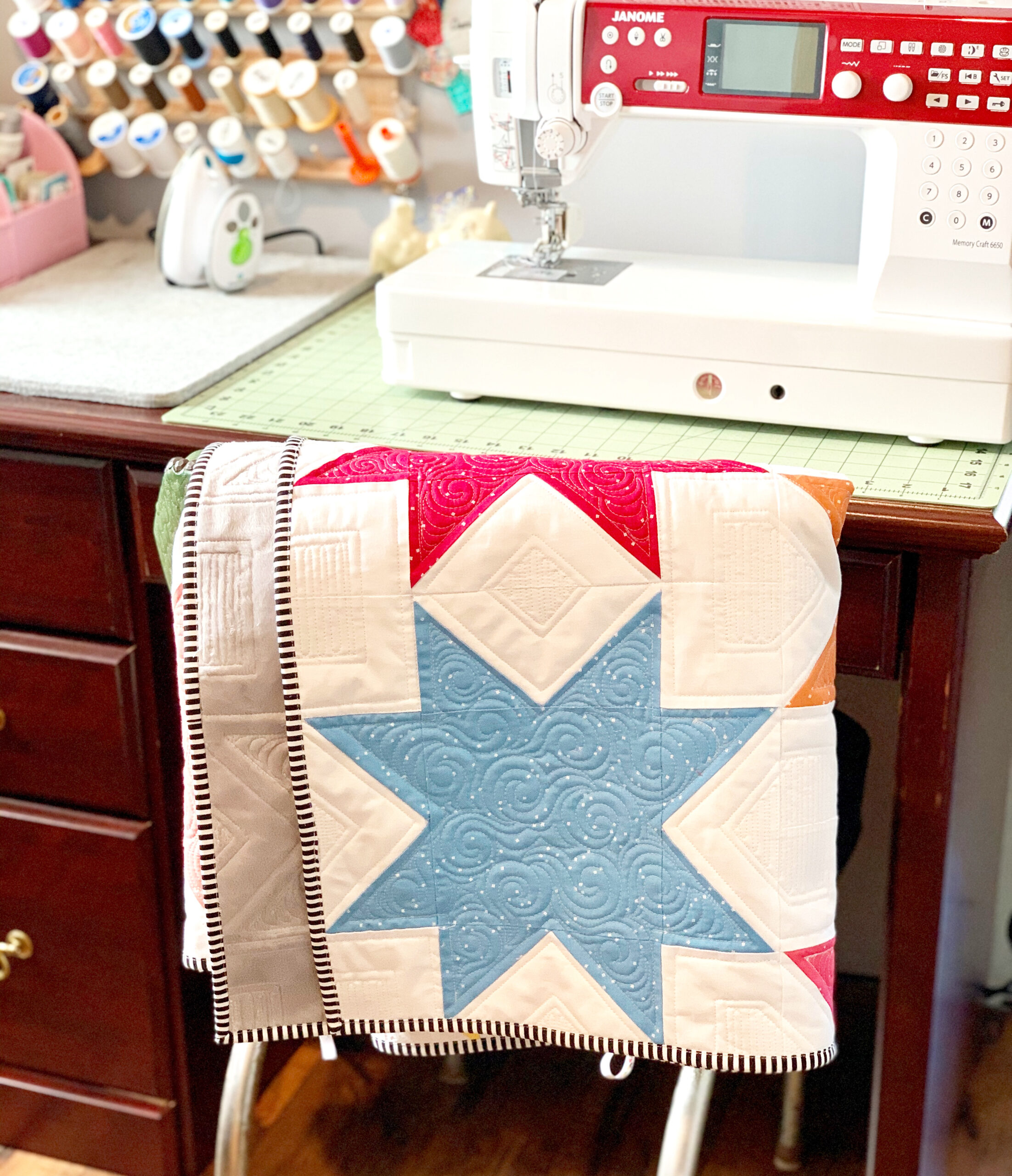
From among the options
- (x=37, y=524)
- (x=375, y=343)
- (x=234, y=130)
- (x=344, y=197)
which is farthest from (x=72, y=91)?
(x=37, y=524)

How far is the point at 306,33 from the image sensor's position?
5.33 ft

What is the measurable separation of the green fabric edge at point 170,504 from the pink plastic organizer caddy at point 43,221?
2.51 ft

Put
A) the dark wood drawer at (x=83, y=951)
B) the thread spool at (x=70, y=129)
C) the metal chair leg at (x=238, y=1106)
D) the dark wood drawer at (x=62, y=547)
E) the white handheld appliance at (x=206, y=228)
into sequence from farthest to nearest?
1. the thread spool at (x=70, y=129)
2. the white handheld appliance at (x=206, y=228)
3. the dark wood drawer at (x=83, y=951)
4. the dark wood drawer at (x=62, y=547)
5. the metal chair leg at (x=238, y=1106)

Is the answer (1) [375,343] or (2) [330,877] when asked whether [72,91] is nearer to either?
(1) [375,343]

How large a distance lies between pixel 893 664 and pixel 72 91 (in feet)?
4.03

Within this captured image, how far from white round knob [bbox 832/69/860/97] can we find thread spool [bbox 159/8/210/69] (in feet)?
2.77

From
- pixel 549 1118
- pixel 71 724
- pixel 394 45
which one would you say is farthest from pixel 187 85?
pixel 549 1118

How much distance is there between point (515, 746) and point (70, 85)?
1.22 m

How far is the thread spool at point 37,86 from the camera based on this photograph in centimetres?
174

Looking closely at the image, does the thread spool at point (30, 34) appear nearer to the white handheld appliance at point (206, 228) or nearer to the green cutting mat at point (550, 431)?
Result: the white handheld appliance at point (206, 228)

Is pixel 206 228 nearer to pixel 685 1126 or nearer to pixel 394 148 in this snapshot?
pixel 394 148

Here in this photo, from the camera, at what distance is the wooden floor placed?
162cm

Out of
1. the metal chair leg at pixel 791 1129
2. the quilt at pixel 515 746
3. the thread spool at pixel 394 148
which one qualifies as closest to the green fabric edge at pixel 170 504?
the quilt at pixel 515 746

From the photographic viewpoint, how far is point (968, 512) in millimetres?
1028
